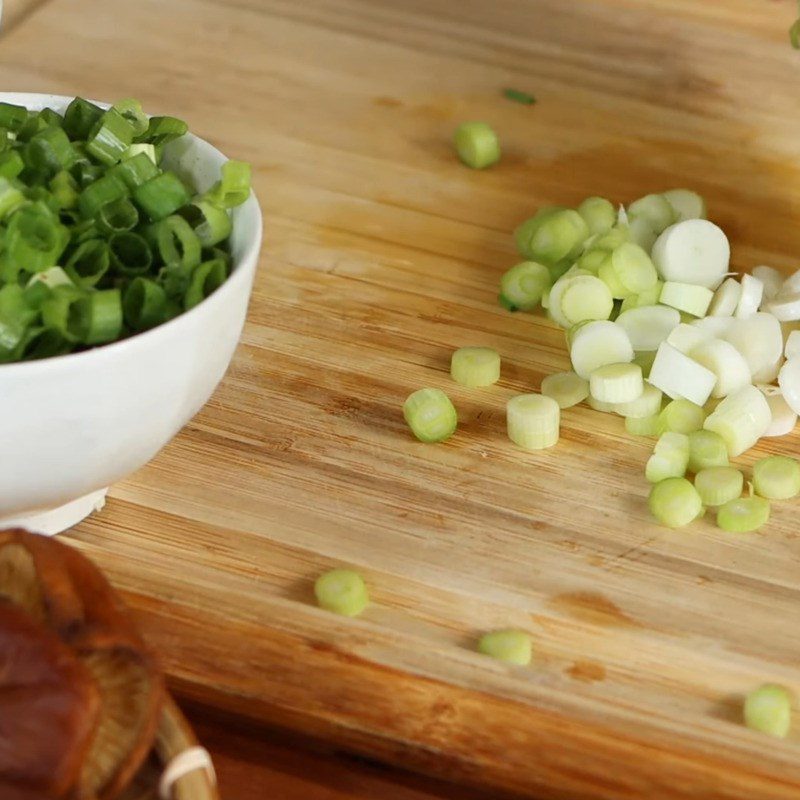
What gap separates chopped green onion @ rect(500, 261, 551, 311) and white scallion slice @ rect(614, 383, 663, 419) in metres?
0.20

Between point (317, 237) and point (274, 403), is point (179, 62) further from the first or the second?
point (274, 403)

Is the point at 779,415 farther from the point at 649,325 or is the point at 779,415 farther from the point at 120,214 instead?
the point at 120,214

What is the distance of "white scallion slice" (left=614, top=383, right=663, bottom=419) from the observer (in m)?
1.30

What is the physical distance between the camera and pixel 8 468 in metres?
0.97

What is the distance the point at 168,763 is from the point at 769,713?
18.1 inches

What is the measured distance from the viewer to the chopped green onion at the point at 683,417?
1.29 meters

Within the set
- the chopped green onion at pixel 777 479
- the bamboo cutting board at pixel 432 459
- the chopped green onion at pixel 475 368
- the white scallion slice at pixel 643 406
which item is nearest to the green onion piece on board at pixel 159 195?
the bamboo cutting board at pixel 432 459

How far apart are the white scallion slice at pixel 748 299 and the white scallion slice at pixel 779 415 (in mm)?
97

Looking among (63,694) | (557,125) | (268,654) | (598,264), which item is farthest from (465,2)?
(63,694)

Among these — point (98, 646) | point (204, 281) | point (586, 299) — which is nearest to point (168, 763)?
point (98, 646)

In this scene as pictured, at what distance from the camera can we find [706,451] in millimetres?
1244

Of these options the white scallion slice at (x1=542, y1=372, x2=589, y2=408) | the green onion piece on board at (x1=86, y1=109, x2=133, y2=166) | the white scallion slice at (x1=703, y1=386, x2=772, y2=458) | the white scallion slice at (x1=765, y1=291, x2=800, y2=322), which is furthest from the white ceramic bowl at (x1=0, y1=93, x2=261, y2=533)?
the white scallion slice at (x1=765, y1=291, x2=800, y2=322)

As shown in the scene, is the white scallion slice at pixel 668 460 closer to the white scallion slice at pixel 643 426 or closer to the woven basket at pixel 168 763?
the white scallion slice at pixel 643 426

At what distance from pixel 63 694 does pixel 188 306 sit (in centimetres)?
35
